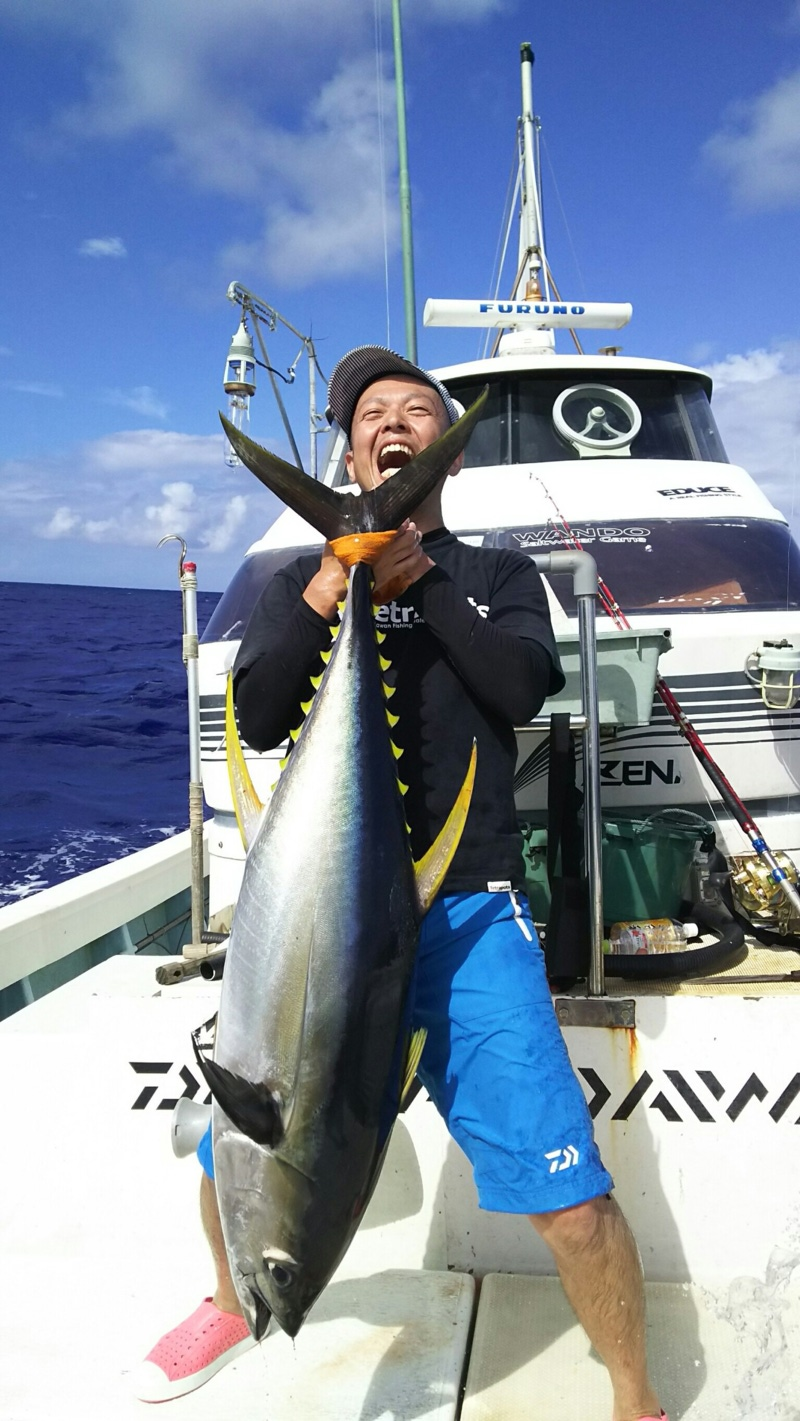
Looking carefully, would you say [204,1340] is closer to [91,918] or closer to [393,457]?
[393,457]

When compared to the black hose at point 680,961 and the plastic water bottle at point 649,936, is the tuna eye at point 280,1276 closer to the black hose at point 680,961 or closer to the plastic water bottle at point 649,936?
the black hose at point 680,961

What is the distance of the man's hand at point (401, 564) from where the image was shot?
5.69 ft

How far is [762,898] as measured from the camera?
3.12m

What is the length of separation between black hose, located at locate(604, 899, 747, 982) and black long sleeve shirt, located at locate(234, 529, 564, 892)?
0.80 meters

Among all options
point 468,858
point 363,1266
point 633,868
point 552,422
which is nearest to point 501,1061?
point 468,858

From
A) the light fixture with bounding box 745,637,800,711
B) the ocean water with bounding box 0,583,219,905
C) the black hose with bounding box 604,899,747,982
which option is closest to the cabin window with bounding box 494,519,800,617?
the light fixture with bounding box 745,637,800,711

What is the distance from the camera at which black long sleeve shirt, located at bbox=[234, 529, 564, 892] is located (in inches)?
71.5

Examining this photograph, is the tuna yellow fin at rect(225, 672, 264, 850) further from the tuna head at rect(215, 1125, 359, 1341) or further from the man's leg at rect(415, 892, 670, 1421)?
the tuna head at rect(215, 1125, 359, 1341)

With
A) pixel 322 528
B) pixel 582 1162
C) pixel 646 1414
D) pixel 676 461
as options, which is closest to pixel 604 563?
pixel 676 461

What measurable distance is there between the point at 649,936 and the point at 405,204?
19.0 ft

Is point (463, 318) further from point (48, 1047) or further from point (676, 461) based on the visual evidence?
point (48, 1047)

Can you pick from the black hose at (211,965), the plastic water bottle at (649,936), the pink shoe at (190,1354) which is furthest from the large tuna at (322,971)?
the plastic water bottle at (649,936)

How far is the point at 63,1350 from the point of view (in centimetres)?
213

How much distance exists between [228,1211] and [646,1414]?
87 cm
